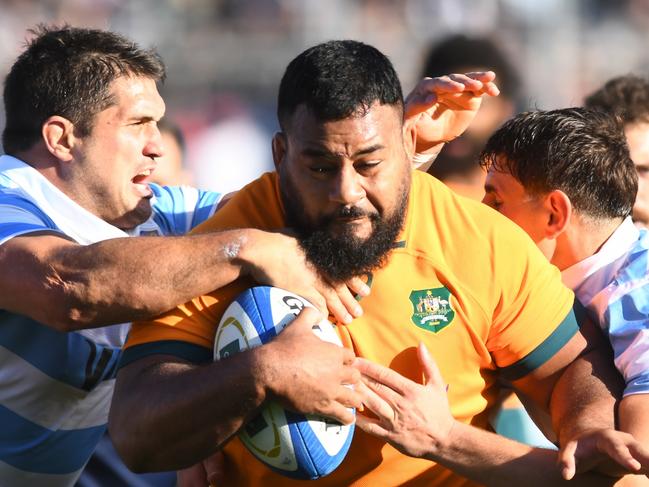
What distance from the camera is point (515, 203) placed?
4.18 metres

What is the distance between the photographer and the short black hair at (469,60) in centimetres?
759

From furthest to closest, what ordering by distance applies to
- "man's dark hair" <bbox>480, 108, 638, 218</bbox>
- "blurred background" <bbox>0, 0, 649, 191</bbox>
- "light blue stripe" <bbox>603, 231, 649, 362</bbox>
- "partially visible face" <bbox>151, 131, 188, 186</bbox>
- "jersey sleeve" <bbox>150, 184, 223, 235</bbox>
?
"blurred background" <bbox>0, 0, 649, 191</bbox>
"partially visible face" <bbox>151, 131, 188, 186</bbox>
"jersey sleeve" <bbox>150, 184, 223, 235</bbox>
"man's dark hair" <bbox>480, 108, 638, 218</bbox>
"light blue stripe" <bbox>603, 231, 649, 362</bbox>

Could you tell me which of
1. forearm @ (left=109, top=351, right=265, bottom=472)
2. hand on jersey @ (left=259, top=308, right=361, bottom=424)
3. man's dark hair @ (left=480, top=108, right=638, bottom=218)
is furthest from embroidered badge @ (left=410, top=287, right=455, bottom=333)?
man's dark hair @ (left=480, top=108, right=638, bottom=218)

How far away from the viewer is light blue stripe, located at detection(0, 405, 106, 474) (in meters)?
4.11

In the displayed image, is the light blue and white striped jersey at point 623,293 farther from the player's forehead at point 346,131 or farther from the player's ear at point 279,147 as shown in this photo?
the player's ear at point 279,147

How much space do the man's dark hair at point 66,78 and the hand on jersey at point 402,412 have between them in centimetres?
186

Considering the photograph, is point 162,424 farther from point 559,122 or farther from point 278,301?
point 559,122

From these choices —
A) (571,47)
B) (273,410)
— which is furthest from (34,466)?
(571,47)

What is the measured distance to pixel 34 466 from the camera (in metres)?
4.17

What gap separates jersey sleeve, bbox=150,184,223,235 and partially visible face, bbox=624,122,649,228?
7.16 feet

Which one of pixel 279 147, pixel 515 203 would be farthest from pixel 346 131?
pixel 515 203

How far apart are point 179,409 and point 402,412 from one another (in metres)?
0.68

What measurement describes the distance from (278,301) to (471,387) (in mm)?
770

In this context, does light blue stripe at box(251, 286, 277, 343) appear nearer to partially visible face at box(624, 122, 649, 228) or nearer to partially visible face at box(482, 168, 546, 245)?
partially visible face at box(482, 168, 546, 245)
